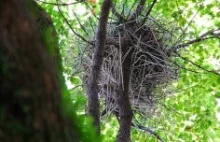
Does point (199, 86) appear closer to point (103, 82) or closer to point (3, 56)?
point (103, 82)

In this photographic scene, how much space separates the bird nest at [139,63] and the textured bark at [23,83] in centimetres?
215

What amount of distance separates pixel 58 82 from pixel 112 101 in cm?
244

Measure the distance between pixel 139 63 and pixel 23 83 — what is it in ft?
8.02

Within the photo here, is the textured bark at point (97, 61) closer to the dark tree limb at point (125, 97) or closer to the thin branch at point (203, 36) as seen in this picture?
the dark tree limb at point (125, 97)

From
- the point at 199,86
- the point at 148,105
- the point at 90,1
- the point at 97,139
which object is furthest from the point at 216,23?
the point at 97,139

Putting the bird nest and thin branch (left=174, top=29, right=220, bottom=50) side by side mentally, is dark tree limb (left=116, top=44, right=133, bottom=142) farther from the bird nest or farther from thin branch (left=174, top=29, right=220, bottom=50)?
thin branch (left=174, top=29, right=220, bottom=50)

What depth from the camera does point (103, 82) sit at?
2807 millimetres

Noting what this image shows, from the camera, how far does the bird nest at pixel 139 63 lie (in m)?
2.75

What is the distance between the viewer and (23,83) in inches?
18.1

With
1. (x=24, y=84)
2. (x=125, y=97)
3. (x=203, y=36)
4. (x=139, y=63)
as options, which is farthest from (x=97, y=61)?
(x=24, y=84)

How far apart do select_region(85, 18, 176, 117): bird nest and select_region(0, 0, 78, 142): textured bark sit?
2154 mm

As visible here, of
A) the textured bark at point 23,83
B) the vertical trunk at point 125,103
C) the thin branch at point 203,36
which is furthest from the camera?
the thin branch at point 203,36

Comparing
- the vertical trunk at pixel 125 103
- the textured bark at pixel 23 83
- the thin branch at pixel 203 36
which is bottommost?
the textured bark at pixel 23 83

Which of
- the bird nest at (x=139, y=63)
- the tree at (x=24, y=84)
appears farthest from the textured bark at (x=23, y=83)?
the bird nest at (x=139, y=63)
